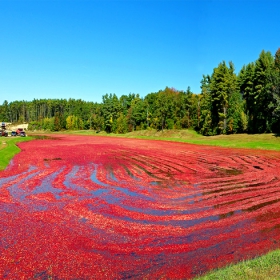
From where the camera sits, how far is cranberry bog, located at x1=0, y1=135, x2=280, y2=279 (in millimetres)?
6988

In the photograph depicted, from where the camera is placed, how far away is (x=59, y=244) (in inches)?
323

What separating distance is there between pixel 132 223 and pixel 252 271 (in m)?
4.95

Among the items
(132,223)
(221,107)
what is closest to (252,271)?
(132,223)

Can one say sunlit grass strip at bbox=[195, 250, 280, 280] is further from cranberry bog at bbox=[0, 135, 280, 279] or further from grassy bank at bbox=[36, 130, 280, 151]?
grassy bank at bbox=[36, 130, 280, 151]

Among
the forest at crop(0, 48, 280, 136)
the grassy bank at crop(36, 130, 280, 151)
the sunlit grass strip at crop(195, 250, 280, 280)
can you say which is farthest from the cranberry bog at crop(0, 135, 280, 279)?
the forest at crop(0, 48, 280, 136)

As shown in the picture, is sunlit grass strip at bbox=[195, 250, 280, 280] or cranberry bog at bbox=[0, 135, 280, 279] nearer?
sunlit grass strip at bbox=[195, 250, 280, 280]

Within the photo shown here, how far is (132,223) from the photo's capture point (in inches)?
393

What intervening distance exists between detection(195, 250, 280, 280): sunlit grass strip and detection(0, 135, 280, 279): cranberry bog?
2.16 feet

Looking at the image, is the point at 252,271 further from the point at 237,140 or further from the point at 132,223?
the point at 237,140

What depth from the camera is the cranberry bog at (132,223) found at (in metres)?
6.99

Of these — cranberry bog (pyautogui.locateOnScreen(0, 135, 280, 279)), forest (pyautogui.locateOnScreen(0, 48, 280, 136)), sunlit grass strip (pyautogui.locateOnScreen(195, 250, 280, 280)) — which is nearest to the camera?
sunlit grass strip (pyautogui.locateOnScreen(195, 250, 280, 280))

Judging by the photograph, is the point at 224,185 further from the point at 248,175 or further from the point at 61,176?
the point at 61,176

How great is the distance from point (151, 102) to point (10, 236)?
95806mm

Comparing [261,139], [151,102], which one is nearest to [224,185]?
[261,139]
